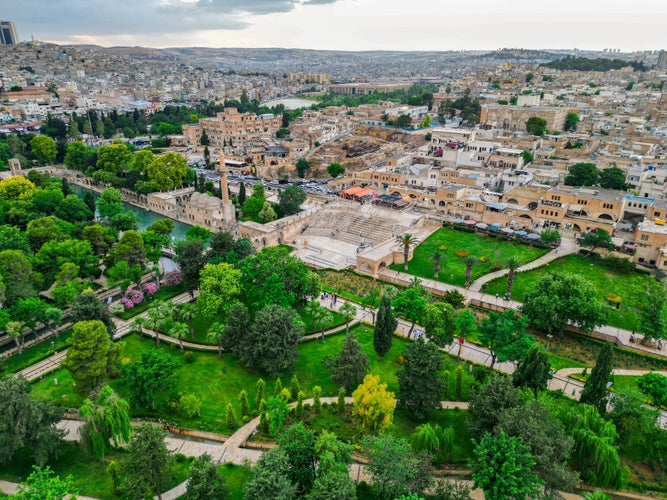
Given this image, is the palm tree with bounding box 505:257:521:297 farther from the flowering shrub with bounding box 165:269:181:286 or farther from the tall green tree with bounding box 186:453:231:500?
the flowering shrub with bounding box 165:269:181:286

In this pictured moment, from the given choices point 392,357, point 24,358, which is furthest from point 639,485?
point 24,358

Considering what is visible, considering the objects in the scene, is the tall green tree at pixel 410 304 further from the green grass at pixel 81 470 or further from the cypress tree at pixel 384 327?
the green grass at pixel 81 470

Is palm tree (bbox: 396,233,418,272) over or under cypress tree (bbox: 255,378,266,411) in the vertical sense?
over

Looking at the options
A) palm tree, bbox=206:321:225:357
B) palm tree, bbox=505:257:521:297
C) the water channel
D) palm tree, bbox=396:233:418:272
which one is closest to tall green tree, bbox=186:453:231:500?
palm tree, bbox=206:321:225:357

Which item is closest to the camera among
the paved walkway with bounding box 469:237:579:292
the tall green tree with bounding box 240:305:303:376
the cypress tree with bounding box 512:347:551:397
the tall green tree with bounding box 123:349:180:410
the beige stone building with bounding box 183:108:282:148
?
the cypress tree with bounding box 512:347:551:397

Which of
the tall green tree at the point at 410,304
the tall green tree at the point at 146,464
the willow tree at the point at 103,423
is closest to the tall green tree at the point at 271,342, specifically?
the tall green tree at the point at 410,304

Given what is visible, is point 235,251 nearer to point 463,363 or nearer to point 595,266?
point 463,363

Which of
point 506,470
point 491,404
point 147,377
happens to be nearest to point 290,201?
point 147,377
